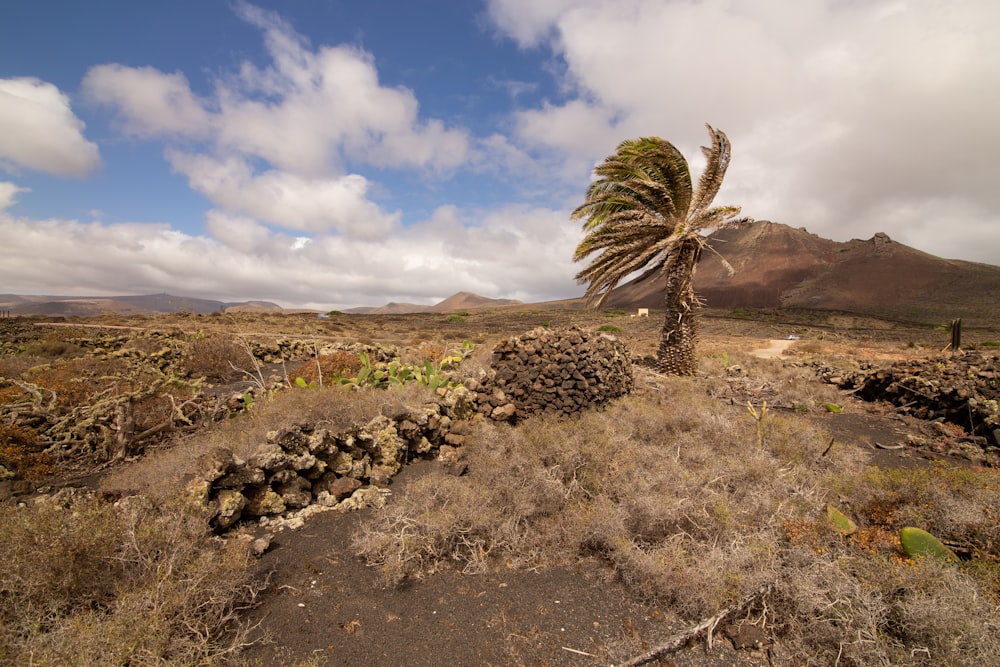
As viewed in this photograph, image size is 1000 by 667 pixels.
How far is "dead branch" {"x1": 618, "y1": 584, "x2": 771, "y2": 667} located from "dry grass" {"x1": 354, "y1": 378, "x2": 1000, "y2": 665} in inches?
2.3

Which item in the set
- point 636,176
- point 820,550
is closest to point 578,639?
point 820,550

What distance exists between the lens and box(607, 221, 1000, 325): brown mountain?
55188 mm

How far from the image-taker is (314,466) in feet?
17.9

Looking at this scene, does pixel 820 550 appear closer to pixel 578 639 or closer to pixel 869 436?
pixel 578 639

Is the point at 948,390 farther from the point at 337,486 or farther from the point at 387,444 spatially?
the point at 337,486

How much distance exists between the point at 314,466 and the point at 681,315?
10.2 meters

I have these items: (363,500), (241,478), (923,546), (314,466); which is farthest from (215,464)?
(923,546)

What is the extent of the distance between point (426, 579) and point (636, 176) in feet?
36.0

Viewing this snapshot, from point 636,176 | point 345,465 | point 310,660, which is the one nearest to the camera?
point 310,660

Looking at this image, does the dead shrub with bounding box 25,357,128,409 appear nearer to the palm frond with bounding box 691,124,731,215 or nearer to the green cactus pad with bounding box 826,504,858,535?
the green cactus pad with bounding box 826,504,858,535

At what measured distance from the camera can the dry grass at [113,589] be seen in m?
2.49

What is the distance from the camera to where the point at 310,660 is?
2.94 meters

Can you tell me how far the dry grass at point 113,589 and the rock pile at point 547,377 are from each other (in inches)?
218

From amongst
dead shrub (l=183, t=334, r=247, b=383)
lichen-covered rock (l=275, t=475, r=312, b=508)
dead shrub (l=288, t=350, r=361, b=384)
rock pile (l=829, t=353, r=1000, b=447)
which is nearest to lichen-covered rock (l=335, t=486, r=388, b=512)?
lichen-covered rock (l=275, t=475, r=312, b=508)
